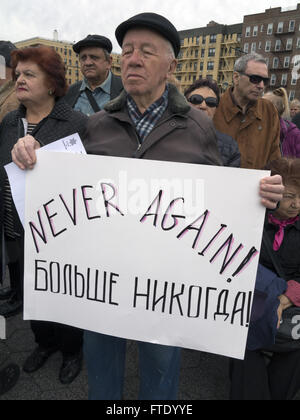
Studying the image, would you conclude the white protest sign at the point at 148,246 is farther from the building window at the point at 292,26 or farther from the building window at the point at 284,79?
the building window at the point at 292,26

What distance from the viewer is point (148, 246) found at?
118cm

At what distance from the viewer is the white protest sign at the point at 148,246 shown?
3.71 feet

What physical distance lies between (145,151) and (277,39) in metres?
53.6

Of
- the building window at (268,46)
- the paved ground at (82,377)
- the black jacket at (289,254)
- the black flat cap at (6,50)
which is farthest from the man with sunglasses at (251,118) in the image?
the building window at (268,46)

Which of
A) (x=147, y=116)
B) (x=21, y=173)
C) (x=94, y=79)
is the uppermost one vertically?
(x=94, y=79)

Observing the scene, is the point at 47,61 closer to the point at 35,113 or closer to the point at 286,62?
the point at 35,113

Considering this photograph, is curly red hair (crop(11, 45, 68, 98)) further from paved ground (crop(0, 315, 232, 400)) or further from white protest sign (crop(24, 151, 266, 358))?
paved ground (crop(0, 315, 232, 400))

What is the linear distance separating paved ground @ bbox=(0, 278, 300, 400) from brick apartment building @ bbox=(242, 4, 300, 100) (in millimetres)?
46353

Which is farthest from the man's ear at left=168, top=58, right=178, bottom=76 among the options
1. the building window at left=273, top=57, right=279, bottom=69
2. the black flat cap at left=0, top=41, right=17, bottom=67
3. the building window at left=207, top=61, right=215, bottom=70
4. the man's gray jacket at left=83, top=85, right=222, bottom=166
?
the building window at left=207, top=61, right=215, bottom=70

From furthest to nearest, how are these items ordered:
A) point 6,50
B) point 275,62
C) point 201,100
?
point 275,62, point 6,50, point 201,100

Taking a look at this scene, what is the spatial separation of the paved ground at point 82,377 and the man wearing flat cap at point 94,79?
1.90 metres

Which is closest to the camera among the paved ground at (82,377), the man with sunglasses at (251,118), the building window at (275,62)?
the paved ground at (82,377)

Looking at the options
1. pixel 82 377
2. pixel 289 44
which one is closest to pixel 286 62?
pixel 289 44
